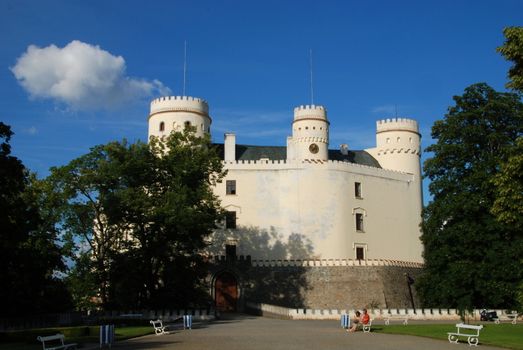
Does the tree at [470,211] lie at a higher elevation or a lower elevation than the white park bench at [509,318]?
higher

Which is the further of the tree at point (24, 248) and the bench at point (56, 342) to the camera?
the tree at point (24, 248)

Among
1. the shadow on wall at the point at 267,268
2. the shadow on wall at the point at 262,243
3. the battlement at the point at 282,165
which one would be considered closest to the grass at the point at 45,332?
the shadow on wall at the point at 267,268

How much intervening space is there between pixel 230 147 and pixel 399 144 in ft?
49.5

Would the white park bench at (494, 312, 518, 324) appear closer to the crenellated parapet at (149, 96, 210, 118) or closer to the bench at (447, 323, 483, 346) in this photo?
the bench at (447, 323, 483, 346)

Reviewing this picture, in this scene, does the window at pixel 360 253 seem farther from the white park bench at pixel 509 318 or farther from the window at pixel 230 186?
the white park bench at pixel 509 318

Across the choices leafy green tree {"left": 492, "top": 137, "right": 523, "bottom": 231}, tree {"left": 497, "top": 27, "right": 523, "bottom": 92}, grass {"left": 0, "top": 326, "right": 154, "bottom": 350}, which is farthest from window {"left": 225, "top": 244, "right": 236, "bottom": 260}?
tree {"left": 497, "top": 27, "right": 523, "bottom": 92}

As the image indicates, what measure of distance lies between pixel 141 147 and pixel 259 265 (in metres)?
15.0

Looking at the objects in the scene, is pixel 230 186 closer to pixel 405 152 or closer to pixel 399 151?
pixel 399 151

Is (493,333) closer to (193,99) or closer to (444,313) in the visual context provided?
(444,313)

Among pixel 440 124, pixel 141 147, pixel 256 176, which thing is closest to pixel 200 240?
pixel 141 147

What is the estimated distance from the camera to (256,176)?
48.8 metres

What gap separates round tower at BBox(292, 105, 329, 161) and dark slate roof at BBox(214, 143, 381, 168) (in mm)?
3171

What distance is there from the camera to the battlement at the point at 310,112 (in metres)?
49.5

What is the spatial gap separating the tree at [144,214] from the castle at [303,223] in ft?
31.8
